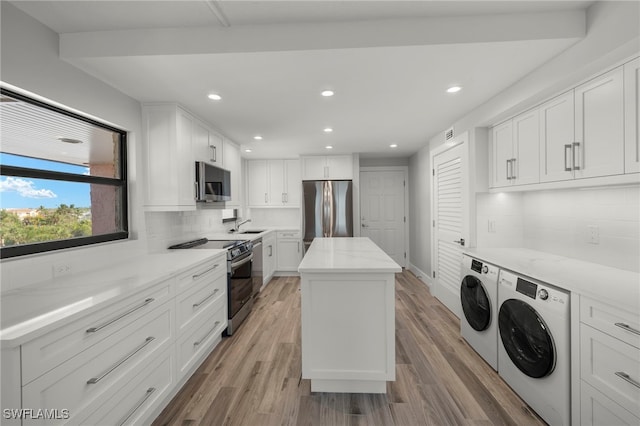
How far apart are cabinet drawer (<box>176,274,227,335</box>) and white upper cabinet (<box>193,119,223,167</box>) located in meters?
1.34

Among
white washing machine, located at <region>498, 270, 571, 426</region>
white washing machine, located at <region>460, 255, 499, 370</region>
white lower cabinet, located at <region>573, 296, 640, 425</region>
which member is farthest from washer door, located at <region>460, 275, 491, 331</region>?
white lower cabinet, located at <region>573, 296, 640, 425</region>

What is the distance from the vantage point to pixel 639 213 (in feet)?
→ 5.43

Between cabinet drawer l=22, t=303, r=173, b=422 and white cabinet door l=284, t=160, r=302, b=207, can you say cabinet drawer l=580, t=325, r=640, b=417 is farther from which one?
white cabinet door l=284, t=160, r=302, b=207

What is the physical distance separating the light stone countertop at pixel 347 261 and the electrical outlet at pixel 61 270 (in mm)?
1514

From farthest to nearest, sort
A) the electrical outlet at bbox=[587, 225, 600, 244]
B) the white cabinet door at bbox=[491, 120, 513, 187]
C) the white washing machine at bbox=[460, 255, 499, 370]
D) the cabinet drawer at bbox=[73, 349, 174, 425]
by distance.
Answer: the white cabinet door at bbox=[491, 120, 513, 187]
the white washing machine at bbox=[460, 255, 499, 370]
the electrical outlet at bbox=[587, 225, 600, 244]
the cabinet drawer at bbox=[73, 349, 174, 425]

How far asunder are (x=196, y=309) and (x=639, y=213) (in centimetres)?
313

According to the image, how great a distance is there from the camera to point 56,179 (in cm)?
175

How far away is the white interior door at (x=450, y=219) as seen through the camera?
2.96 m

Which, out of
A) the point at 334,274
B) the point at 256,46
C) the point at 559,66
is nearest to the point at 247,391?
the point at 334,274

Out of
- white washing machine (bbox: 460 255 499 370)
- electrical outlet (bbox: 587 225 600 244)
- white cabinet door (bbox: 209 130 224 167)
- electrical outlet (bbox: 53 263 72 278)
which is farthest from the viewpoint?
white cabinet door (bbox: 209 130 224 167)

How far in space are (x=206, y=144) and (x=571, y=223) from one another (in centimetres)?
354

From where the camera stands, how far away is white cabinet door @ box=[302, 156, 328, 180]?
494 centimetres

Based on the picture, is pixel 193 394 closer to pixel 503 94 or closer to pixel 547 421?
pixel 547 421

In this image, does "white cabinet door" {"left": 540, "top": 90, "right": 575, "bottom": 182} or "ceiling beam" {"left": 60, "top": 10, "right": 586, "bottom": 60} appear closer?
"ceiling beam" {"left": 60, "top": 10, "right": 586, "bottom": 60}
